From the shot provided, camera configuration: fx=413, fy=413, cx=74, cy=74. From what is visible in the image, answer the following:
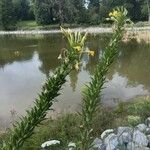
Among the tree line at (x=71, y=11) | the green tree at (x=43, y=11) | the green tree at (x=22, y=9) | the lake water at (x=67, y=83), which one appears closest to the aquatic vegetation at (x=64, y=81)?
the lake water at (x=67, y=83)

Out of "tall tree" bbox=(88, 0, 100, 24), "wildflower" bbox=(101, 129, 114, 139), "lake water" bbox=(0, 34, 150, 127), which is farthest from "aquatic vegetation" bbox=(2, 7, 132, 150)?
"tall tree" bbox=(88, 0, 100, 24)

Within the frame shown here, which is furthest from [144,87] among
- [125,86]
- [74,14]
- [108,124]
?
[74,14]

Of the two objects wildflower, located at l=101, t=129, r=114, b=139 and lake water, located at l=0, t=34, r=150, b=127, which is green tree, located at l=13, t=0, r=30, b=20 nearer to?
lake water, located at l=0, t=34, r=150, b=127

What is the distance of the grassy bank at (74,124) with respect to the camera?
1234 centimetres

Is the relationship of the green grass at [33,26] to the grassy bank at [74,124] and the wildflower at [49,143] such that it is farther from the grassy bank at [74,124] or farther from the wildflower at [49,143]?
the wildflower at [49,143]

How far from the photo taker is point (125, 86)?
23750 millimetres

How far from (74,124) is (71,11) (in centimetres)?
7966

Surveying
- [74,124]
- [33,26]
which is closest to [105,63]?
[74,124]

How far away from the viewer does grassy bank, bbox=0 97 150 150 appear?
12.3 m

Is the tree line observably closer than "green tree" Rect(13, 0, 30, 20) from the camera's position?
Yes

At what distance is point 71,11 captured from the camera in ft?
301

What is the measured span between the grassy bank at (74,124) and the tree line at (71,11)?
6834 centimetres

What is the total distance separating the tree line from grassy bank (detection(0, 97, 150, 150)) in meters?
68.3

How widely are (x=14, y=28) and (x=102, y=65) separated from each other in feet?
313
